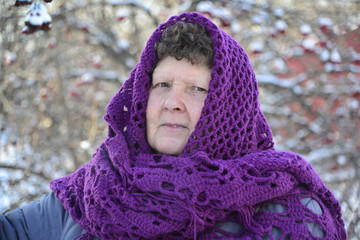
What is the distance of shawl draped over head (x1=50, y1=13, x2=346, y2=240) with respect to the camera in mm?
1595

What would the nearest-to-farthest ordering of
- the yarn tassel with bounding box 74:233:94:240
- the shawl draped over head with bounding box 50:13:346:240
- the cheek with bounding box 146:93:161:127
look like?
the shawl draped over head with bounding box 50:13:346:240 < the yarn tassel with bounding box 74:233:94:240 < the cheek with bounding box 146:93:161:127

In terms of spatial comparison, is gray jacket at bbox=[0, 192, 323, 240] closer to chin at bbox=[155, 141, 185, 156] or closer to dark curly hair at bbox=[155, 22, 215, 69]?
chin at bbox=[155, 141, 185, 156]

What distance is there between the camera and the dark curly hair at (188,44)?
1829 millimetres

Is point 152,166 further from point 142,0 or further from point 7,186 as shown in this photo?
point 142,0

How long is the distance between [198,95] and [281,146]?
110 inches

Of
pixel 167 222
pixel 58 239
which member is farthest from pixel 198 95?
pixel 58 239

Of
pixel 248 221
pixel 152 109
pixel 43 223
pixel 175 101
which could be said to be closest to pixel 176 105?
pixel 175 101

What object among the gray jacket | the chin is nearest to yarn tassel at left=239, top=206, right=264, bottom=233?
the gray jacket

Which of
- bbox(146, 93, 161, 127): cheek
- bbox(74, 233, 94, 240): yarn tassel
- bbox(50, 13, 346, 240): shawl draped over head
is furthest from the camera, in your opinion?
bbox(146, 93, 161, 127): cheek

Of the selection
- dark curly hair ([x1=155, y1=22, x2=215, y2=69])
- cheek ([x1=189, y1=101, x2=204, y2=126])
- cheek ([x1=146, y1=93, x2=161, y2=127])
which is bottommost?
cheek ([x1=189, y1=101, x2=204, y2=126])

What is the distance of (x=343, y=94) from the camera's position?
4234 mm

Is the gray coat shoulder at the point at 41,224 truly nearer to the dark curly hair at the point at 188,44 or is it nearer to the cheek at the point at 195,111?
the cheek at the point at 195,111

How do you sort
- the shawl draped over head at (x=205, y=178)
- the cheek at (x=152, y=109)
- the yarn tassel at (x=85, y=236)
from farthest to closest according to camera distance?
the cheek at (x=152, y=109) → the yarn tassel at (x=85, y=236) → the shawl draped over head at (x=205, y=178)

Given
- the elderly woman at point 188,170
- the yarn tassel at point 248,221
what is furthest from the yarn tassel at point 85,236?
the yarn tassel at point 248,221
